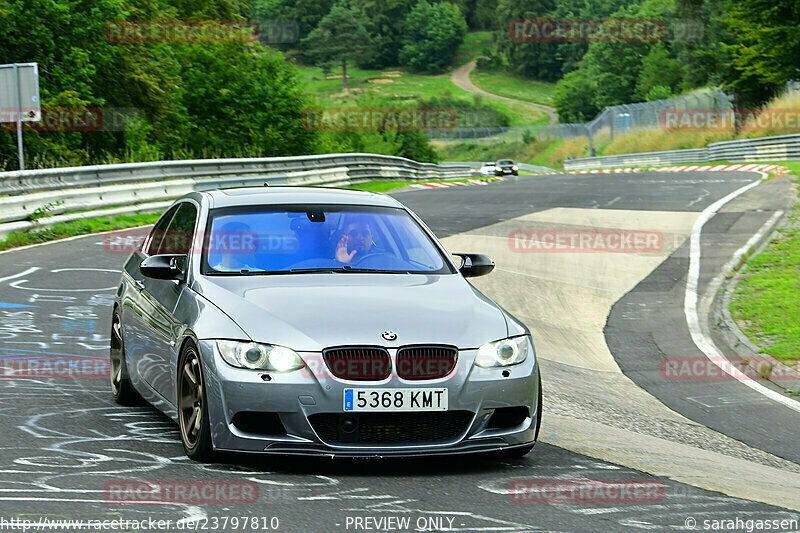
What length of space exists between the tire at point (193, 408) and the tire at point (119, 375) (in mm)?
1518

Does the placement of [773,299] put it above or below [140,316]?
below

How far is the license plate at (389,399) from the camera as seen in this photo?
5535mm

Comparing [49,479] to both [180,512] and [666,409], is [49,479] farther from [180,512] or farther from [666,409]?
[666,409]

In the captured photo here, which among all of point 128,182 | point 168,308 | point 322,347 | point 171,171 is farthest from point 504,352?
point 171,171

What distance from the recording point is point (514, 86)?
18575 cm

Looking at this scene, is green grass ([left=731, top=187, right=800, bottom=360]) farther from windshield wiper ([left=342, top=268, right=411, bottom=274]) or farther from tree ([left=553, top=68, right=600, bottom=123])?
tree ([left=553, top=68, right=600, bottom=123])

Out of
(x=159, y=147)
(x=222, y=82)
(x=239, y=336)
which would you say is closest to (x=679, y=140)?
(x=222, y=82)

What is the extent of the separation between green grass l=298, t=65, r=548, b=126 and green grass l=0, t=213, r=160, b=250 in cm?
12744

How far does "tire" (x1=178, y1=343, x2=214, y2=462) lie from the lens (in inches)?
226

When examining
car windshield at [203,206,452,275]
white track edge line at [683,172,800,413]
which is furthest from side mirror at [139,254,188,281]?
white track edge line at [683,172,800,413]

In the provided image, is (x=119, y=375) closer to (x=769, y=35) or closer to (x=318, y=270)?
(x=318, y=270)

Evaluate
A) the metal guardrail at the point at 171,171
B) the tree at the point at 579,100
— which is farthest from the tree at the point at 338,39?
the metal guardrail at the point at 171,171

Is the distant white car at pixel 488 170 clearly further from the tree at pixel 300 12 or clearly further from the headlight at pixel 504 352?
the tree at pixel 300 12

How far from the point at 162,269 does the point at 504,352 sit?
2.15 metres
